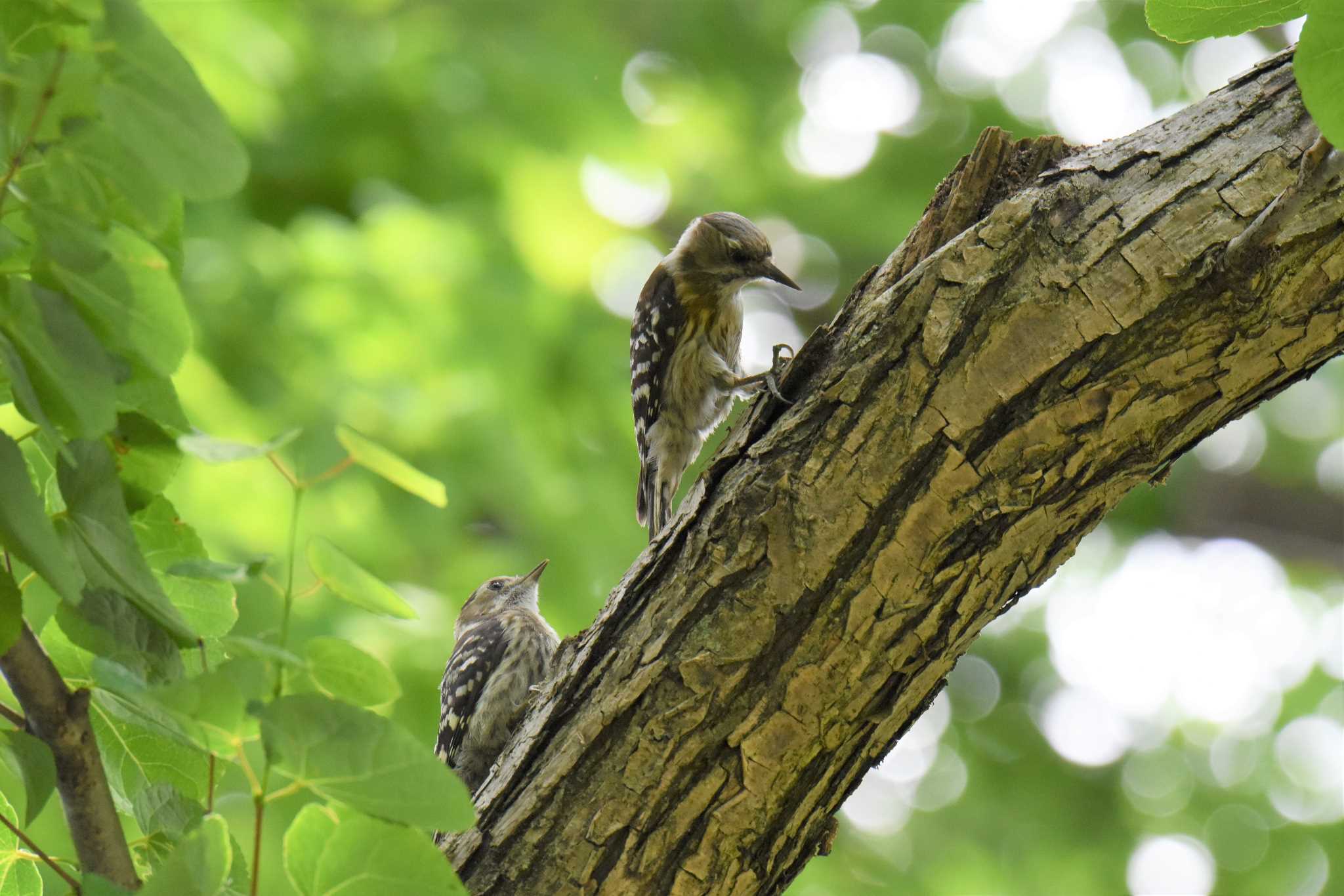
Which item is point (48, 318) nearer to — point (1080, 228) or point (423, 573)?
point (1080, 228)

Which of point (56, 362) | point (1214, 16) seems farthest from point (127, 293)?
point (1214, 16)

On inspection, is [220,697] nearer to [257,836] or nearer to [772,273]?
[257,836]

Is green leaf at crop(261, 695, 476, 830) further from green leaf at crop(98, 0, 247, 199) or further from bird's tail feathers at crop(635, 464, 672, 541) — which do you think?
bird's tail feathers at crop(635, 464, 672, 541)

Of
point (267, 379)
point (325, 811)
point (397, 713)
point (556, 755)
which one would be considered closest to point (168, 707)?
point (325, 811)

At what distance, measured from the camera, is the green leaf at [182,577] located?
1.45m

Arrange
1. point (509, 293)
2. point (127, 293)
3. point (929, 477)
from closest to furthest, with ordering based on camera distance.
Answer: point (127, 293) < point (929, 477) < point (509, 293)

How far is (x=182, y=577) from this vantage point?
A: 1.47 meters

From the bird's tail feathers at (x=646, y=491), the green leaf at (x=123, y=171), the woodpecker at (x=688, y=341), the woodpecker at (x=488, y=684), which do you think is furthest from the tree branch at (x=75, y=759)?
the bird's tail feathers at (x=646, y=491)

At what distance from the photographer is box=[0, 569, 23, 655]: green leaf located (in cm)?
115

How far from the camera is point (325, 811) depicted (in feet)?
3.86

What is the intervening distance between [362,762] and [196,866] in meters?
0.21

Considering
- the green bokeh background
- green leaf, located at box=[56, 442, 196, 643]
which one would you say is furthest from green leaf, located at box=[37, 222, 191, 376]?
the green bokeh background

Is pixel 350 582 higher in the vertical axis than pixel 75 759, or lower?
higher

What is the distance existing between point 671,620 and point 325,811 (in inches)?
33.0
